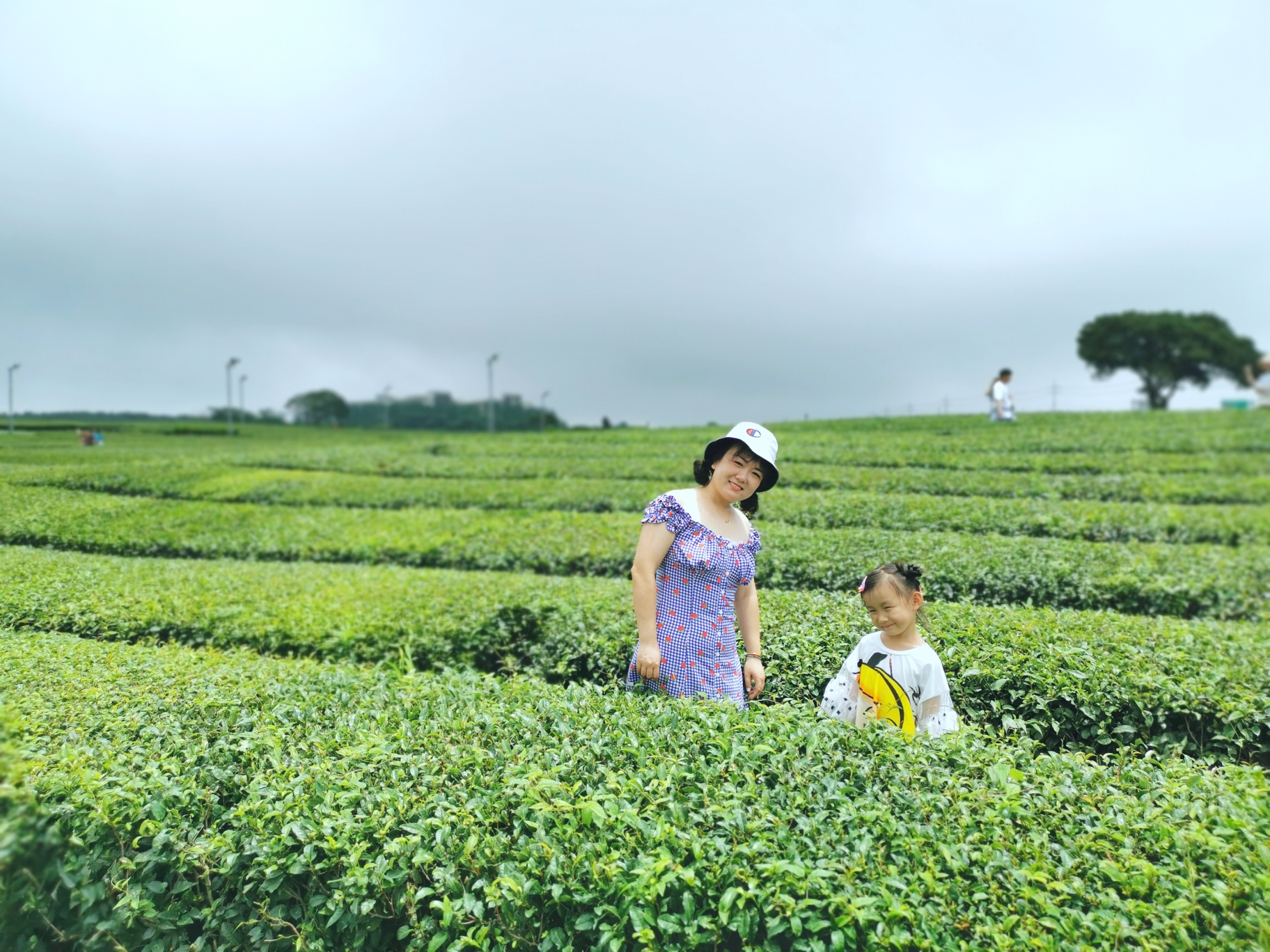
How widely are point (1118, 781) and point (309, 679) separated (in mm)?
3851

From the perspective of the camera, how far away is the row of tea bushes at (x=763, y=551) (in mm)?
7082

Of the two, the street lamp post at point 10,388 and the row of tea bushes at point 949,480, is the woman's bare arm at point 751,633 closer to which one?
the street lamp post at point 10,388

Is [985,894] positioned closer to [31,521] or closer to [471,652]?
[471,652]

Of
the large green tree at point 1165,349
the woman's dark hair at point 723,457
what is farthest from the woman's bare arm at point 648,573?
the large green tree at point 1165,349

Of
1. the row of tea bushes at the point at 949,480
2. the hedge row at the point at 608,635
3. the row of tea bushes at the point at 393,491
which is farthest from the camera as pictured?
the row of tea bushes at the point at 949,480

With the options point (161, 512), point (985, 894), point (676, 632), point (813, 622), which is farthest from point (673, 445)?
point (985, 894)

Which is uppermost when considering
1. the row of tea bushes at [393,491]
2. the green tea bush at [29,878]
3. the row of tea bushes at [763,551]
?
the row of tea bushes at [393,491]

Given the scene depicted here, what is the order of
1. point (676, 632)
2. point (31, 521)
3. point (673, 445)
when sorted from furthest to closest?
point (673, 445), point (31, 521), point (676, 632)

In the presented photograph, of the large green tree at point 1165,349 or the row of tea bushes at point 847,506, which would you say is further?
the large green tree at point 1165,349

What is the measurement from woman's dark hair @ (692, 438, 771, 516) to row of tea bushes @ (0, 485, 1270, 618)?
362cm

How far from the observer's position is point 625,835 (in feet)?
8.68

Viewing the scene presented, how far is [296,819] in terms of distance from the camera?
2.81 metres

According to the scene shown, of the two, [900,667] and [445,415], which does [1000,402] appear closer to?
[445,415]

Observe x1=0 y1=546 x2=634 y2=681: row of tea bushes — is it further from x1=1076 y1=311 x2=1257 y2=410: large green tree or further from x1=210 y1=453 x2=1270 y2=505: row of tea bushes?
x1=1076 y1=311 x2=1257 y2=410: large green tree
